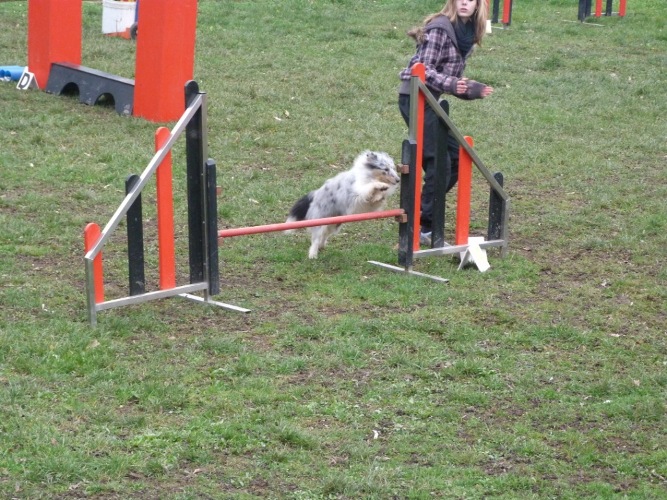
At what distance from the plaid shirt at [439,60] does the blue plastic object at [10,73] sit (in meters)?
6.60

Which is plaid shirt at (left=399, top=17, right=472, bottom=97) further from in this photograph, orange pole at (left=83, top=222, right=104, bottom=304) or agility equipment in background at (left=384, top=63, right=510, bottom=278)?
orange pole at (left=83, top=222, right=104, bottom=304)

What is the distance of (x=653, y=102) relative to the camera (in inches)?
519

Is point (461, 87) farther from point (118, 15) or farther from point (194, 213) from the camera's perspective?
point (118, 15)

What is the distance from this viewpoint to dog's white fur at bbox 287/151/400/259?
734 centimetres

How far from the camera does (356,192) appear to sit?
24.1 ft

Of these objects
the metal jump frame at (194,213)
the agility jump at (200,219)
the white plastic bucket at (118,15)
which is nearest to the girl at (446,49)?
the agility jump at (200,219)

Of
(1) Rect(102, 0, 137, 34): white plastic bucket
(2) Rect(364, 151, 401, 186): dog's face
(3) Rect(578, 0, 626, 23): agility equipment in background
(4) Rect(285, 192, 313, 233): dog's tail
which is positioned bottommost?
(4) Rect(285, 192, 313, 233): dog's tail

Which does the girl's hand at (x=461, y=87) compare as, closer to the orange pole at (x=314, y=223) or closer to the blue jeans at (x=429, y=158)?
the blue jeans at (x=429, y=158)

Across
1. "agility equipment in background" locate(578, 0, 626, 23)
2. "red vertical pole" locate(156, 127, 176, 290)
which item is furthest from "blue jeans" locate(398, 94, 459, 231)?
"agility equipment in background" locate(578, 0, 626, 23)

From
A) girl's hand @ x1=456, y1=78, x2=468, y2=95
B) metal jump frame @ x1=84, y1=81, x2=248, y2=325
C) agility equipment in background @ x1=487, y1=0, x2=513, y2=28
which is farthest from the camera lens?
agility equipment in background @ x1=487, y1=0, x2=513, y2=28

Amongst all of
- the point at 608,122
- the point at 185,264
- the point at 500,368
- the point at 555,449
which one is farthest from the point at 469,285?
the point at 608,122

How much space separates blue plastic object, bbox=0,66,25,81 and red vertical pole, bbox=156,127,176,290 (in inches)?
278

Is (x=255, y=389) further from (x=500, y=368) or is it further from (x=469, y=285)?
(x=469, y=285)

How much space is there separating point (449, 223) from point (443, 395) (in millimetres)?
3533
